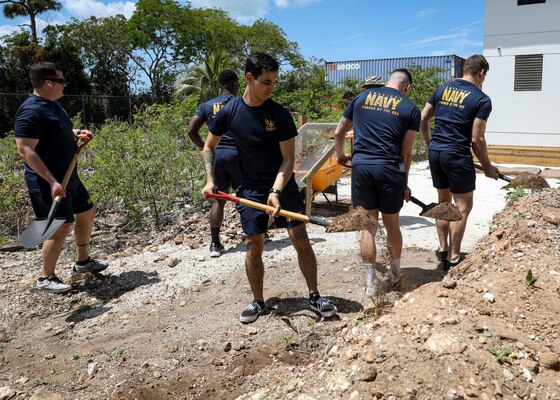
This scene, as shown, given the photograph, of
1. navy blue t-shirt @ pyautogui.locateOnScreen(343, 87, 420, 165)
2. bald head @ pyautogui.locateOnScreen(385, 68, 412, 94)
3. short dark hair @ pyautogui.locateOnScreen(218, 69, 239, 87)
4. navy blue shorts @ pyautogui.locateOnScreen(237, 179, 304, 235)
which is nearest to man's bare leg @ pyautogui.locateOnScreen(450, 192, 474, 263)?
navy blue t-shirt @ pyautogui.locateOnScreen(343, 87, 420, 165)

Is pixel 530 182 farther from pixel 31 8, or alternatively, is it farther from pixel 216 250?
pixel 31 8

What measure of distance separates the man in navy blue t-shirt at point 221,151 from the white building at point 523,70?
37.6 feet

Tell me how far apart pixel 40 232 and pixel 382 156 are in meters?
2.83

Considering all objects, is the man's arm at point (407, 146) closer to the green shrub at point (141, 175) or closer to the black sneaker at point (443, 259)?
the black sneaker at point (443, 259)

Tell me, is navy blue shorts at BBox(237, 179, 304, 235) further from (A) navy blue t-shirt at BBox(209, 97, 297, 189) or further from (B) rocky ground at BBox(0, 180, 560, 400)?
(B) rocky ground at BBox(0, 180, 560, 400)

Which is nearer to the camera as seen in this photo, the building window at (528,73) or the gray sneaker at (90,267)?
the gray sneaker at (90,267)

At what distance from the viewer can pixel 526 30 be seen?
47.1 ft

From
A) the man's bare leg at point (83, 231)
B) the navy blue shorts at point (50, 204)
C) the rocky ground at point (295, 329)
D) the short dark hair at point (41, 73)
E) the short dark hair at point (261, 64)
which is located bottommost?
the rocky ground at point (295, 329)

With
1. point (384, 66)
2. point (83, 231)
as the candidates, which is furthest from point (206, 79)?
point (83, 231)

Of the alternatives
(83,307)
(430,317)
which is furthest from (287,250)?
(430,317)

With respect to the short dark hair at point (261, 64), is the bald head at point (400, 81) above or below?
below

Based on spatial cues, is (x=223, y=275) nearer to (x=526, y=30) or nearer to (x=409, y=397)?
(x=409, y=397)

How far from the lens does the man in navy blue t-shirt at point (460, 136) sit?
4547 mm

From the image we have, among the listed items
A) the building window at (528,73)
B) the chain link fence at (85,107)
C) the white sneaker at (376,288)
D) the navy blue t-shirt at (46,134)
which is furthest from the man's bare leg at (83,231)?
the chain link fence at (85,107)
